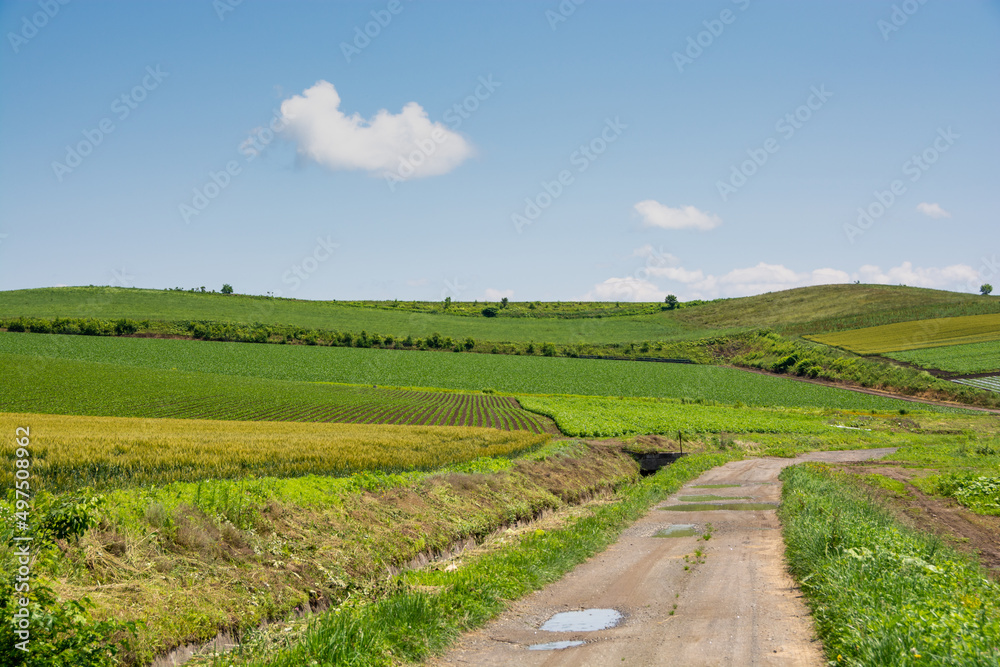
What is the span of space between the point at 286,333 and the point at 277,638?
95.2 metres

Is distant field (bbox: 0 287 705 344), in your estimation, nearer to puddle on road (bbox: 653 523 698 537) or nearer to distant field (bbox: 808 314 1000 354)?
distant field (bbox: 808 314 1000 354)

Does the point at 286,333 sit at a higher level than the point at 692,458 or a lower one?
higher

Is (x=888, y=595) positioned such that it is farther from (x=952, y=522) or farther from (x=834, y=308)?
(x=834, y=308)

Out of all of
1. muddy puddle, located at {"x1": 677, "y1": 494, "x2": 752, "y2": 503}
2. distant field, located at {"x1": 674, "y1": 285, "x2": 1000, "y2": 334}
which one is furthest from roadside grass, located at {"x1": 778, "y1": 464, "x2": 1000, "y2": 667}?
distant field, located at {"x1": 674, "y1": 285, "x2": 1000, "y2": 334}

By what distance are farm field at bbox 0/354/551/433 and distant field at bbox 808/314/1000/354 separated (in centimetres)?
6446

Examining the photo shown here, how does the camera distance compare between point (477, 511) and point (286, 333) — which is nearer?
point (477, 511)

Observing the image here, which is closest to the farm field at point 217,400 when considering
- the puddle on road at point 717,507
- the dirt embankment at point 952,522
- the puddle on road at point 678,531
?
the puddle on road at point 717,507

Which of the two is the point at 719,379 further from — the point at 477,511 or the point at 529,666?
the point at 529,666

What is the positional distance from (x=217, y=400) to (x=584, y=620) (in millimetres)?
39516

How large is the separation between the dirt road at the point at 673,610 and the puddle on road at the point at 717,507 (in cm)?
320

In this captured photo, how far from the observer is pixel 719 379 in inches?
3317

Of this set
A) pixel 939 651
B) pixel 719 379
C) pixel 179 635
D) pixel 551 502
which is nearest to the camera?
pixel 939 651

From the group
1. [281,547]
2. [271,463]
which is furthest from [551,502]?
[281,547]

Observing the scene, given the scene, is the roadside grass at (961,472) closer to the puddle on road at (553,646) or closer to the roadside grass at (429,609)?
the roadside grass at (429,609)
